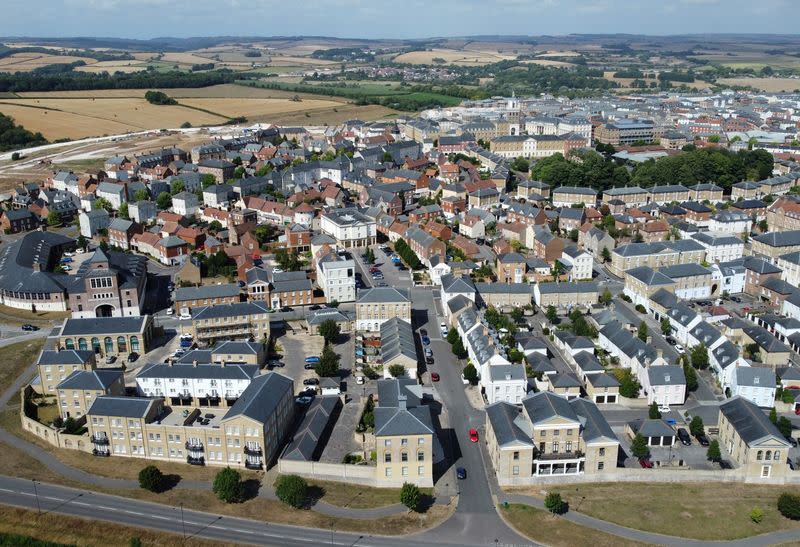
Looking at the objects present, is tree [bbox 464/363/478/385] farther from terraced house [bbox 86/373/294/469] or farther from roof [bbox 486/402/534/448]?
terraced house [bbox 86/373/294/469]

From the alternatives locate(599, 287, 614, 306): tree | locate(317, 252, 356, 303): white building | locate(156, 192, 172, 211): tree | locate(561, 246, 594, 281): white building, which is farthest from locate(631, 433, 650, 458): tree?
locate(156, 192, 172, 211): tree

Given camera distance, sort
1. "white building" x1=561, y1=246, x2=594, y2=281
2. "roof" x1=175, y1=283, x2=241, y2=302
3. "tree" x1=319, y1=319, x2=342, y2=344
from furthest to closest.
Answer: "white building" x1=561, y1=246, x2=594, y2=281 → "roof" x1=175, y1=283, x2=241, y2=302 → "tree" x1=319, y1=319, x2=342, y2=344

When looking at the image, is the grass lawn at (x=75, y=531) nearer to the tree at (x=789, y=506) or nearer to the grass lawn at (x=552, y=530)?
the grass lawn at (x=552, y=530)

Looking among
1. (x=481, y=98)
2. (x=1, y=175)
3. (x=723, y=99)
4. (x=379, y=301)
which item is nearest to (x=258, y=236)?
(x=379, y=301)

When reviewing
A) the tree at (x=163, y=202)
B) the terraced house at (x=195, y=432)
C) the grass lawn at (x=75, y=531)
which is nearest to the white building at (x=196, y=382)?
the terraced house at (x=195, y=432)

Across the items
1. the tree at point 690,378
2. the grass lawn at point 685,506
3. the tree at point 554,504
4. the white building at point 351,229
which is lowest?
the grass lawn at point 685,506

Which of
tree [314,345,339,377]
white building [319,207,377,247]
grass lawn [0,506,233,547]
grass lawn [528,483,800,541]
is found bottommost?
grass lawn [528,483,800,541]
